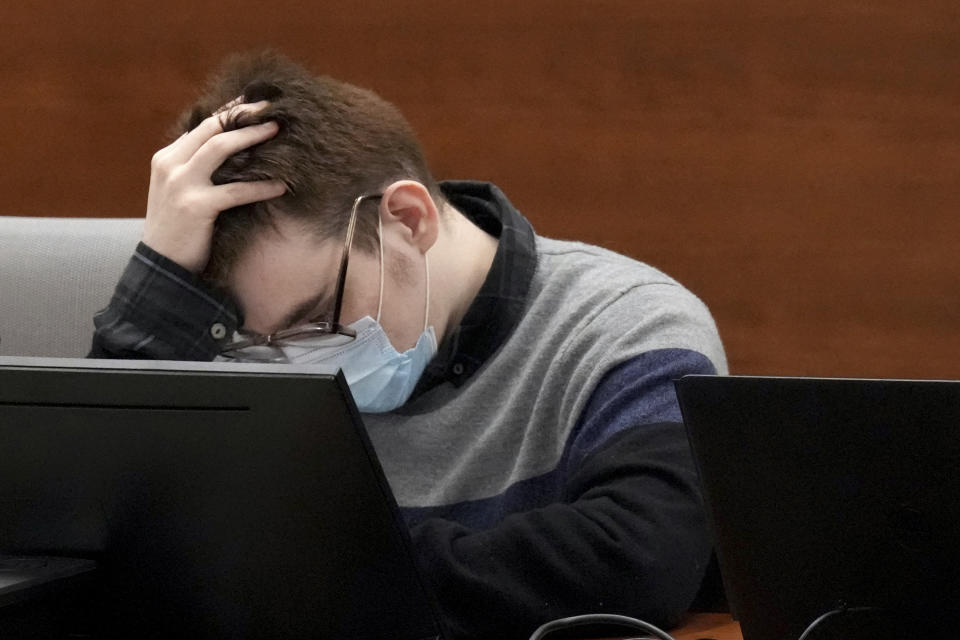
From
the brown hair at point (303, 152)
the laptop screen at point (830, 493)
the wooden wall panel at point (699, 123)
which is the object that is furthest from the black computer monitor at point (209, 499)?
the wooden wall panel at point (699, 123)

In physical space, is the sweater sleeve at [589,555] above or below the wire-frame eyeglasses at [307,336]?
below

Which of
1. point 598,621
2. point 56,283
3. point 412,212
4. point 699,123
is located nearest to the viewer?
point 598,621

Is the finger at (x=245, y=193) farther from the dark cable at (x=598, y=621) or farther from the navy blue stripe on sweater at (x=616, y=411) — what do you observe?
the dark cable at (x=598, y=621)

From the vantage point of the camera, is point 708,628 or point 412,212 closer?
point 708,628

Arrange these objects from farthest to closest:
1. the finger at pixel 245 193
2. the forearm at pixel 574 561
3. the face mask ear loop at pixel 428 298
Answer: the face mask ear loop at pixel 428 298 < the finger at pixel 245 193 < the forearm at pixel 574 561

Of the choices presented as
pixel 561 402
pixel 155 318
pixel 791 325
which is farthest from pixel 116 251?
pixel 791 325

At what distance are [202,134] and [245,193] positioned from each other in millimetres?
90

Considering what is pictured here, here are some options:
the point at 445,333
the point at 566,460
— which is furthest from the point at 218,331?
the point at 566,460

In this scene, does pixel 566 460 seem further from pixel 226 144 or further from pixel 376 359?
pixel 226 144

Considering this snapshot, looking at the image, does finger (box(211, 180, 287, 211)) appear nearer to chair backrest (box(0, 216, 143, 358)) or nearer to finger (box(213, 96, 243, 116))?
finger (box(213, 96, 243, 116))

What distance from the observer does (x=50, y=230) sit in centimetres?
145

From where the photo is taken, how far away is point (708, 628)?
948 millimetres

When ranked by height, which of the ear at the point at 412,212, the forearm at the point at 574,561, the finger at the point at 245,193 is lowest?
the forearm at the point at 574,561

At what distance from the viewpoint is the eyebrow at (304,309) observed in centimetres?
111
